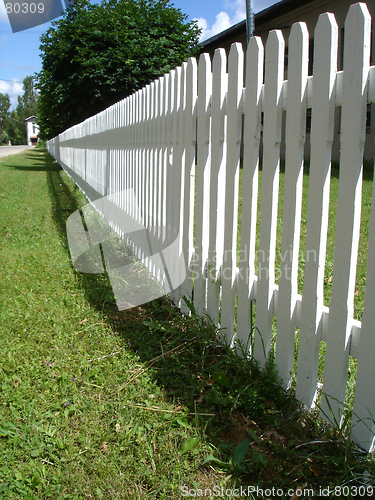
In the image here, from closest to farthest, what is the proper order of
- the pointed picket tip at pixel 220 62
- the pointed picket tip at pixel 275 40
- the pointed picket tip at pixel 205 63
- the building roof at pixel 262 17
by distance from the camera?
1. the pointed picket tip at pixel 275 40
2. the pointed picket tip at pixel 220 62
3. the pointed picket tip at pixel 205 63
4. the building roof at pixel 262 17

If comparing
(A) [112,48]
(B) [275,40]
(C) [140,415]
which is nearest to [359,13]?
(B) [275,40]

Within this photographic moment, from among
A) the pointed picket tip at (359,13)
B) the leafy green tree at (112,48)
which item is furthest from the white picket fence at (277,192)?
the leafy green tree at (112,48)

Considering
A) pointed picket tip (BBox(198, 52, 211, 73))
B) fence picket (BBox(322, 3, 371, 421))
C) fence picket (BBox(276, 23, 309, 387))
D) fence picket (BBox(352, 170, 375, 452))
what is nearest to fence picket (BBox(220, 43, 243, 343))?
pointed picket tip (BBox(198, 52, 211, 73))

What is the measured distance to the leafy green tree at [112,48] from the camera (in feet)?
57.3

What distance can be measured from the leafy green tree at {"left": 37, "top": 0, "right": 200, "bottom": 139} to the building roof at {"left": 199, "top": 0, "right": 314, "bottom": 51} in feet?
3.94

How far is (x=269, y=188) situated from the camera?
2240 millimetres

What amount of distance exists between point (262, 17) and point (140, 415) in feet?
57.3

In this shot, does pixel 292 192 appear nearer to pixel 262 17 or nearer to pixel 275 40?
pixel 275 40

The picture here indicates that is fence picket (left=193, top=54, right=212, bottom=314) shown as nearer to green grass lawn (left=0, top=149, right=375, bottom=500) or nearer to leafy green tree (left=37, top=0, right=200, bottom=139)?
green grass lawn (left=0, top=149, right=375, bottom=500)

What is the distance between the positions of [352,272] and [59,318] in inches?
96.4

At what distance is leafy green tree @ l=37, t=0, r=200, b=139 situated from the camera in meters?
17.5

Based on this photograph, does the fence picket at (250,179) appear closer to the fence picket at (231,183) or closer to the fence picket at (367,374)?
the fence picket at (231,183)

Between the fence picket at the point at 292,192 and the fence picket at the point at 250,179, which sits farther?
the fence picket at the point at 250,179

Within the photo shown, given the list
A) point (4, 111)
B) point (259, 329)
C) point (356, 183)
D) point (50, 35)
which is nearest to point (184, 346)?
point (259, 329)
